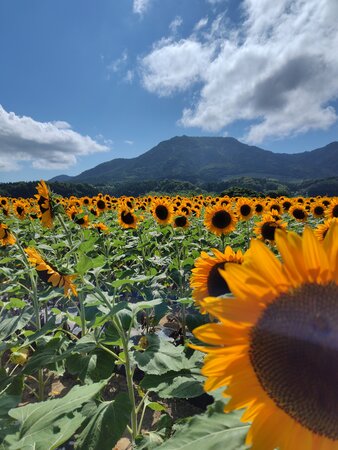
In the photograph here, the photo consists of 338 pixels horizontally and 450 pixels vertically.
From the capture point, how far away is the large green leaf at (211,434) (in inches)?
49.6

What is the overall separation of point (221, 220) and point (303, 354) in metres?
6.46

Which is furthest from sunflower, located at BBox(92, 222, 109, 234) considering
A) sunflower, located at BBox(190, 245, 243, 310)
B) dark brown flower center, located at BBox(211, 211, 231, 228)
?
sunflower, located at BBox(190, 245, 243, 310)

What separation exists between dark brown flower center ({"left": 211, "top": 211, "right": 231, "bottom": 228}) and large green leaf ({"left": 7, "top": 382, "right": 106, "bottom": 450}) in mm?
5776

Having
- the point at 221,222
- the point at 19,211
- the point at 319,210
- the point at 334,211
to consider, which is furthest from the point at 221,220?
the point at 19,211

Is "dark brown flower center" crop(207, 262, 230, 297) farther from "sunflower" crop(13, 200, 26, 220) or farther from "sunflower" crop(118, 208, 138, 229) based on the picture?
"sunflower" crop(13, 200, 26, 220)

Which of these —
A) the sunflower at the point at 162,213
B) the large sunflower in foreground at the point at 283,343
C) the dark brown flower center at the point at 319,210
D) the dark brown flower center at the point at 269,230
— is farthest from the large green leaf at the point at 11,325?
the dark brown flower center at the point at 319,210

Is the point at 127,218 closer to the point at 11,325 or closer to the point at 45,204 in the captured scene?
the point at 45,204

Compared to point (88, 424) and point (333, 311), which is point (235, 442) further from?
point (88, 424)

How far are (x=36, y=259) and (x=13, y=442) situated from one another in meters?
1.91

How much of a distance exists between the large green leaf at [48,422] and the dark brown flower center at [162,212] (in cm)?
737

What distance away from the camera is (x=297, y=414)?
110 cm

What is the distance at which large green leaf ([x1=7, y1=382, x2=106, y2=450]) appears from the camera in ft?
5.28

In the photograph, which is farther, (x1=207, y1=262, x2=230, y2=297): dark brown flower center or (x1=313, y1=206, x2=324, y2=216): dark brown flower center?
(x1=313, y1=206, x2=324, y2=216): dark brown flower center

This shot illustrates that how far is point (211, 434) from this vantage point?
4.32 ft
